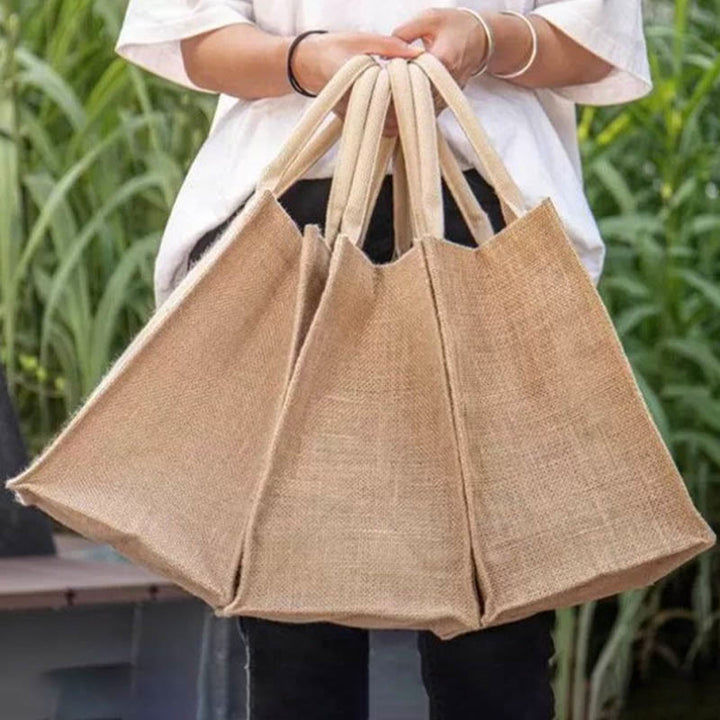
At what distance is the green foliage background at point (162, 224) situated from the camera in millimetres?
3902

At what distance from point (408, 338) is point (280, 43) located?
0.37 m

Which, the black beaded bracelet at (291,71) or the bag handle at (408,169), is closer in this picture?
the bag handle at (408,169)

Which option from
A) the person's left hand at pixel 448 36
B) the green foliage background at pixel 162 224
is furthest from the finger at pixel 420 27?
the green foliage background at pixel 162 224

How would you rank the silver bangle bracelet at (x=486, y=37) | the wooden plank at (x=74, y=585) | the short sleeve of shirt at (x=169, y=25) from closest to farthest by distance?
the silver bangle bracelet at (x=486, y=37), the short sleeve of shirt at (x=169, y=25), the wooden plank at (x=74, y=585)

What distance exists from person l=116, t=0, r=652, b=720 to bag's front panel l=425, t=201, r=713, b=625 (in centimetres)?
18

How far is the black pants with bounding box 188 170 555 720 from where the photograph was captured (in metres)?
2.23

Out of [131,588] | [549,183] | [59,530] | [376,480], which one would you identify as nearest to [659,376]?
[59,530]

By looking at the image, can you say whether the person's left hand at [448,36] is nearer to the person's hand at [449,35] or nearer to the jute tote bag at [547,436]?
the person's hand at [449,35]

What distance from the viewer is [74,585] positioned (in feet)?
9.17

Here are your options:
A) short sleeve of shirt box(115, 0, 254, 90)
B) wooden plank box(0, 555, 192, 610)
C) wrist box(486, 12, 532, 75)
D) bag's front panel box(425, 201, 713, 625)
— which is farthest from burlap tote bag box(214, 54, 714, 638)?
wooden plank box(0, 555, 192, 610)

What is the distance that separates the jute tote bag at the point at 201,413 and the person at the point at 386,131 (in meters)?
0.16

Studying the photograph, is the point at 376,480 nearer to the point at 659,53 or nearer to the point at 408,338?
the point at 408,338

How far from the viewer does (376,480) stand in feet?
6.57

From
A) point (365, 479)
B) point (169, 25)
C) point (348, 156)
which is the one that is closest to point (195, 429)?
point (365, 479)
